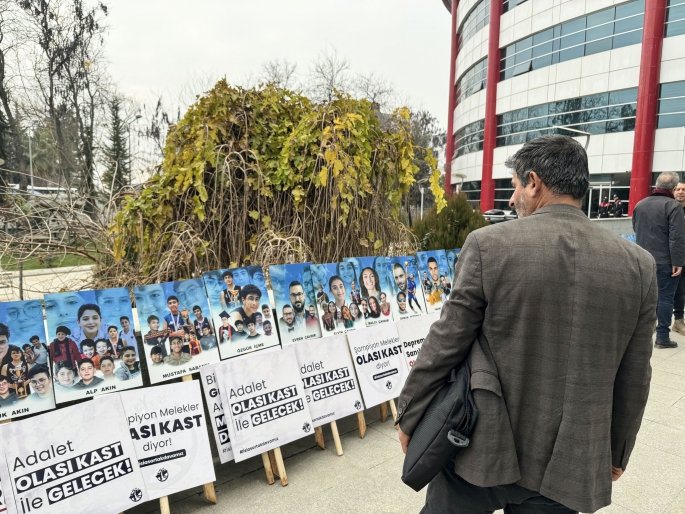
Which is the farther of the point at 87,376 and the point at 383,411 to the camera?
the point at 383,411

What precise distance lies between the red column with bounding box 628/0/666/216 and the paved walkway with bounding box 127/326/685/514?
21579mm

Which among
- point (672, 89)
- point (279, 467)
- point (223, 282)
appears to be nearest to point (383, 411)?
point (279, 467)

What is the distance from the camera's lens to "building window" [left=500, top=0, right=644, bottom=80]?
21.5 m

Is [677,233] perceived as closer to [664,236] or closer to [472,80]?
[664,236]

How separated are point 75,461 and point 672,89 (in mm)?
26478

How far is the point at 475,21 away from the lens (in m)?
31.7

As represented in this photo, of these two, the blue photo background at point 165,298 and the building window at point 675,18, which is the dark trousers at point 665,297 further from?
the building window at point 675,18

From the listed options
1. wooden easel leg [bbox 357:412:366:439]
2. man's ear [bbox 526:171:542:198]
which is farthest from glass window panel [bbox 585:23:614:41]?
man's ear [bbox 526:171:542:198]

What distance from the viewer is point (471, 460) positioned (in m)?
1.32

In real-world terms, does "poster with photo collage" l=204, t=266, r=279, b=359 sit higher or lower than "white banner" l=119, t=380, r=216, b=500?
higher

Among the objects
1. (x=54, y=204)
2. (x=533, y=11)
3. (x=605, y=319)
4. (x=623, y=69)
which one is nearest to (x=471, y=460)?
(x=605, y=319)

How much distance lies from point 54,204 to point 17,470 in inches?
91.1

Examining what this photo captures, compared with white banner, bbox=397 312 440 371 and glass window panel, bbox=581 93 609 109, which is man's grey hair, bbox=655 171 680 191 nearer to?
white banner, bbox=397 312 440 371

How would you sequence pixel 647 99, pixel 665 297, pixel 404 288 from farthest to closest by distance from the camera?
pixel 647 99
pixel 665 297
pixel 404 288
